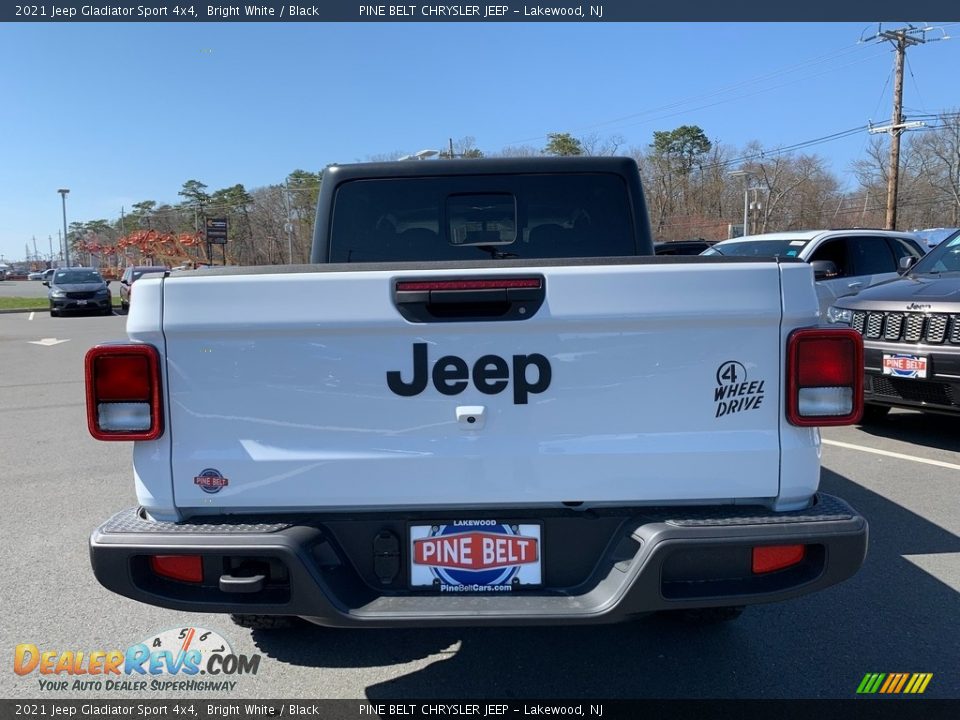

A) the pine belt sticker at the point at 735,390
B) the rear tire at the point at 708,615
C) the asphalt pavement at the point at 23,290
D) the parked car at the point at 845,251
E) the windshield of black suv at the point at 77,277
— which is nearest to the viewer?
the pine belt sticker at the point at 735,390

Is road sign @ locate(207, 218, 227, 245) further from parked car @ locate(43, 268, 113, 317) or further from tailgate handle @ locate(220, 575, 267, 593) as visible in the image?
tailgate handle @ locate(220, 575, 267, 593)

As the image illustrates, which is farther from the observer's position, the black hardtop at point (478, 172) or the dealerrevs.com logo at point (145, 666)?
the black hardtop at point (478, 172)

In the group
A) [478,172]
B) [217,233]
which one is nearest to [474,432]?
[478,172]

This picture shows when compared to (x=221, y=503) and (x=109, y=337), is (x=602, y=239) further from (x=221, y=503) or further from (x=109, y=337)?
(x=109, y=337)

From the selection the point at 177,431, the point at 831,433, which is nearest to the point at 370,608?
the point at 177,431

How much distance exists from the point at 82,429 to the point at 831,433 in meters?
7.69

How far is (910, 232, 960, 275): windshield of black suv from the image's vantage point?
7440 millimetres

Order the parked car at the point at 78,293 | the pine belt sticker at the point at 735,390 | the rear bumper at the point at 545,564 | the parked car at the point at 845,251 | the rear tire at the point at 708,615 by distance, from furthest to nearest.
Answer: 1. the parked car at the point at 78,293
2. the parked car at the point at 845,251
3. the rear tire at the point at 708,615
4. the pine belt sticker at the point at 735,390
5. the rear bumper at the point at 545,564

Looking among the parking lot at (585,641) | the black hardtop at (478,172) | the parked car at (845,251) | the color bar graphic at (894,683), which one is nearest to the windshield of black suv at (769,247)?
the parked car at (845,251)

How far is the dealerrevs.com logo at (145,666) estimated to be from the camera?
10.1 ft

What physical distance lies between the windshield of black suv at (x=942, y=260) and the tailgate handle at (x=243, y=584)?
7371mm

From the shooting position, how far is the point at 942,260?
24.9 ft

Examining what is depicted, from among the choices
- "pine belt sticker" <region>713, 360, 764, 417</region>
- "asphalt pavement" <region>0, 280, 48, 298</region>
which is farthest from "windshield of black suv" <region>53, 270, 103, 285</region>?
"pine belt sticker" <region>713, 360, 764, 417</region>

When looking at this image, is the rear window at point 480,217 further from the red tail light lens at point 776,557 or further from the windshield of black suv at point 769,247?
the windshield of black suv at point 769,247
